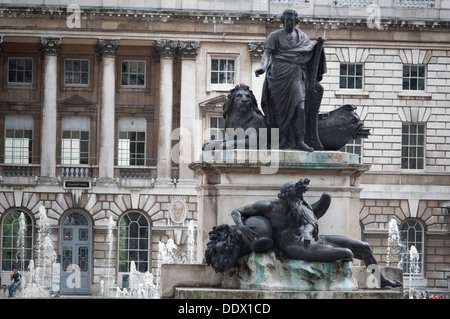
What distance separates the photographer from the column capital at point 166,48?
60.8 meters

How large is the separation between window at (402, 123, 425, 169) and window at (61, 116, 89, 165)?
15.8 metres

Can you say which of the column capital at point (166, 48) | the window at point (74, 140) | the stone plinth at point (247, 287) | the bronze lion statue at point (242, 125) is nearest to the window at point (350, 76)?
the column capital at point (166, 48)

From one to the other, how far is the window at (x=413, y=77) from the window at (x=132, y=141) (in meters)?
13.3

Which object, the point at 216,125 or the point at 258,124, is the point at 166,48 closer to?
the point at 216,125

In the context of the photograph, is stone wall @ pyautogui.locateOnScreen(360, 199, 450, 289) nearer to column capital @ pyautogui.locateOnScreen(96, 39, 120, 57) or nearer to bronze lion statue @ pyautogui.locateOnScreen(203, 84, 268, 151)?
column capital @ pyautogui.locateOnScreen(96, 39, 120, 57)

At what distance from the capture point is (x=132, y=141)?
62031 mm

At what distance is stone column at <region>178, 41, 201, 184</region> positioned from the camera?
197ft

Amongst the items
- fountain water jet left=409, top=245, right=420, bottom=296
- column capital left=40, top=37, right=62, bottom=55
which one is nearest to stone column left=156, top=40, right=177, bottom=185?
column capital left=40, top=37, right=62, bottom=55

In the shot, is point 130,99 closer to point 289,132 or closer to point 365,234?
point 365,234

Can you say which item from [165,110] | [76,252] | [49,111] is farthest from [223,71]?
[76,252]

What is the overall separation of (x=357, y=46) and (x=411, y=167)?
260 inches

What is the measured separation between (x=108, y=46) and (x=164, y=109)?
4150mm

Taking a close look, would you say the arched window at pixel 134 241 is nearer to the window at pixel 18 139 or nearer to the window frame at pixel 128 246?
the window frame at pixel 128 246
